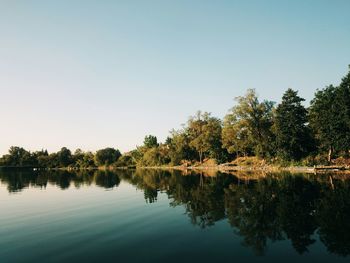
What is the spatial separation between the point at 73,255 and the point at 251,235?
10.9m

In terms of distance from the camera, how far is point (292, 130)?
2997 inches

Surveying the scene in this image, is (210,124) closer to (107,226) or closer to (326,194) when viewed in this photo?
(326,194)

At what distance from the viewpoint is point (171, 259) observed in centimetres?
1487

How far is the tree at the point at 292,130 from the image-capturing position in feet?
249

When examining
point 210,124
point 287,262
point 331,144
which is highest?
point 210,124

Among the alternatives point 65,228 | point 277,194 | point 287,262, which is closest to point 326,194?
point 277,194

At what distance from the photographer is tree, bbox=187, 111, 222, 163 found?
11844 centimetres

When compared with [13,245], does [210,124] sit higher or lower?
higher

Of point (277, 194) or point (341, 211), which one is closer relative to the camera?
point (341, 211)

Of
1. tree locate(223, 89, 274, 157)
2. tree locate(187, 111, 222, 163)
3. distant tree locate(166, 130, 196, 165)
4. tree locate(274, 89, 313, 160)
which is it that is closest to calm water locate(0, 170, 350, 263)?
tree locate(274, 89, 313, 160)

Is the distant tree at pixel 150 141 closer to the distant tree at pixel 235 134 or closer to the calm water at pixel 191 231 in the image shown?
the distant tree at pixel 235 134

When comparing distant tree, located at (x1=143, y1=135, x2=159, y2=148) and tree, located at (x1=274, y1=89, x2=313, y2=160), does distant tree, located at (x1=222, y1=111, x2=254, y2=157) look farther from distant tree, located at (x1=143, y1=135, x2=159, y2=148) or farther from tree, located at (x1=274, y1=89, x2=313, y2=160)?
distant tree, located at (x1=143, y1=135, x2=159, y2=148)

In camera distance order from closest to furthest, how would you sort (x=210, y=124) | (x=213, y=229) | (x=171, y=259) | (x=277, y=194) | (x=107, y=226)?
(x=171, y=259), (x=213, y=229), (x=107, y=226), (x=277, y=194), (x=210, y=124)

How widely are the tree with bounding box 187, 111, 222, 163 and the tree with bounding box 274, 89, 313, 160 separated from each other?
40707 millimetres
